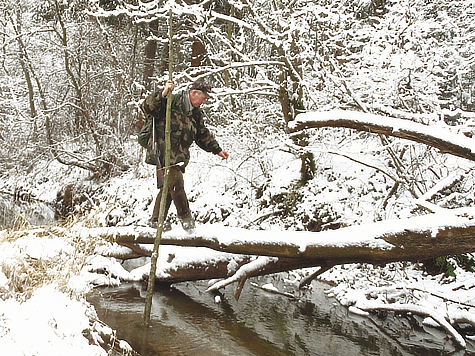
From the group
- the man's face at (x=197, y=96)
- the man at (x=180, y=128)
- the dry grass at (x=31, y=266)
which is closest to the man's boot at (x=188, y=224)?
the man at (x=180, y=128)

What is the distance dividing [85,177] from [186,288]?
8.88 metres

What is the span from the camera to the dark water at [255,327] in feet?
11.3

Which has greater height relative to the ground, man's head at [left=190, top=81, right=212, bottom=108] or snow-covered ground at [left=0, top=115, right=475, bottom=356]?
man's head at [left=190, top=81, right=212, bottom=108]

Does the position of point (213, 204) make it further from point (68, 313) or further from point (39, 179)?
point (39, 179)

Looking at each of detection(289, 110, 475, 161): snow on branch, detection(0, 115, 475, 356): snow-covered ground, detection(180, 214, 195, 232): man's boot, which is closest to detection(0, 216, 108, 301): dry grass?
detection(0, 115, 475, 356): snow-covered ground

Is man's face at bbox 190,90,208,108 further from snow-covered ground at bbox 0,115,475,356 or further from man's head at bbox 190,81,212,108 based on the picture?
snow-covered ground at bbox 0,115,475,356

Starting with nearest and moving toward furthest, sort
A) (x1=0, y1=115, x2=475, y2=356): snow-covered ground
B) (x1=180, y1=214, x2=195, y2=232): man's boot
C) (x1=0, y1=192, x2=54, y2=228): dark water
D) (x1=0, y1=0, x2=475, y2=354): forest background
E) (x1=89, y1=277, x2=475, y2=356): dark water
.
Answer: (x1=0, y1=115, x2=475, y2=356): snow-covered ground
(x1=89, y1=277, x2=475, y2=356): dark water
(x1=180, y1=214, x2=195, y2=232): man's boot
(x1=0, y1=0, x2=475, y2=354): forest background
(x1=0, y1=192, x2=54, y2=228): dark water

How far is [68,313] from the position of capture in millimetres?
2600

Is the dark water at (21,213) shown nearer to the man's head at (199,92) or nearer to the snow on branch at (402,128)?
the man's head at (199,92)

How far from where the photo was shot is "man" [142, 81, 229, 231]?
14.2ft

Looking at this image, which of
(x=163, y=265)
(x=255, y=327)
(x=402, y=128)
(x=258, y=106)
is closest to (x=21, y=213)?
(x=163, y=265)

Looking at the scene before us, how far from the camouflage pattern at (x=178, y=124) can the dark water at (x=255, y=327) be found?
1644 millimetres

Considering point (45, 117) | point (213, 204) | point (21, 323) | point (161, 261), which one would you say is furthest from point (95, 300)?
point (45, 117)

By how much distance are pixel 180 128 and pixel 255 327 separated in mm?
2357
